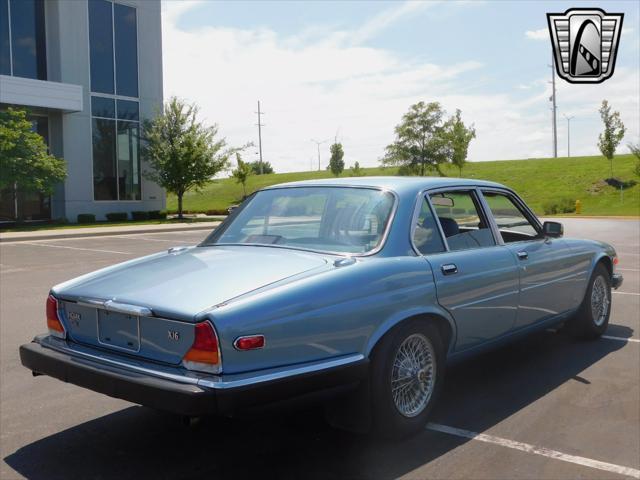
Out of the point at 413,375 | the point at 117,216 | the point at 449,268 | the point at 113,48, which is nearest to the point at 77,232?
the point at 117,216

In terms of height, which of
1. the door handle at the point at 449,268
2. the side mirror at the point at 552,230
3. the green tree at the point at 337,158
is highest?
the green tree at the point at 337,158

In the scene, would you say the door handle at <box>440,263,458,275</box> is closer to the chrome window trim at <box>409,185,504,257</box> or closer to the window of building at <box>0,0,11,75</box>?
the chrome window trim at <box>409,185,504,257</box>

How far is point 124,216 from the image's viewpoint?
3534 cm

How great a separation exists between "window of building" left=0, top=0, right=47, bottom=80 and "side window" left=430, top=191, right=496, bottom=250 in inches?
1246

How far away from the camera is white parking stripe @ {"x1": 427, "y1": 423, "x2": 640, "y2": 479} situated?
142 inches

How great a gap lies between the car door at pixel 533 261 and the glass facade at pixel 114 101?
3220cm

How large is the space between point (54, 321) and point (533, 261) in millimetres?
3599

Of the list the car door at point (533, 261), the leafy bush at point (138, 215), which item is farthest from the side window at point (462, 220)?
the leafy bush at point (138, 215)

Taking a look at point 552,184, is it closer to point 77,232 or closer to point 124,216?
point 124,216

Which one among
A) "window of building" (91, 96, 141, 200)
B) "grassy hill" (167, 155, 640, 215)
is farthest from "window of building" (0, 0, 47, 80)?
"grassy hill" (167, 155, 640, 215)

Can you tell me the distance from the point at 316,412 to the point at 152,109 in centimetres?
3546

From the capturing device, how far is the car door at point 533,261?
5.23 m

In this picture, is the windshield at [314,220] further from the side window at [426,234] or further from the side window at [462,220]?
the side window at [462,220]

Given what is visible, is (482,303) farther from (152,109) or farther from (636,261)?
(152,109)
